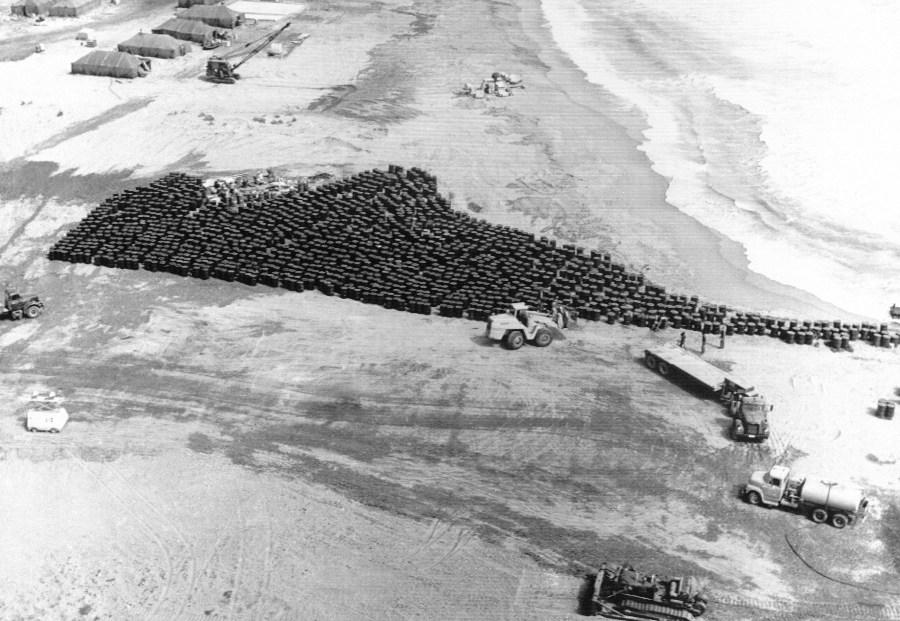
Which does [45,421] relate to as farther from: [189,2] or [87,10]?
[87,10]

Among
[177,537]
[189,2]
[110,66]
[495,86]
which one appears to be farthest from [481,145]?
[189,2]

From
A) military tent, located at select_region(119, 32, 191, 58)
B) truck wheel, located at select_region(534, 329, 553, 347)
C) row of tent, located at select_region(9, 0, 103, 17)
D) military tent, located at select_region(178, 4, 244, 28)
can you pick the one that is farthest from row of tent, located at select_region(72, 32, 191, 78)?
truck wheel, located at select_region(534, 329, 553, 347)

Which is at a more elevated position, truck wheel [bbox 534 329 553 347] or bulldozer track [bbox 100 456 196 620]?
truck wheel [bbox 534 329 553 347]

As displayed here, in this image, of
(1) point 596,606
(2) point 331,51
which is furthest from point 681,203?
(2) point 331,51

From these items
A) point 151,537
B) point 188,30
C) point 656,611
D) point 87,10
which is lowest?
point 151,537

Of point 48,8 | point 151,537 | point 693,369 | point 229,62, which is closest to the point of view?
point 151,537

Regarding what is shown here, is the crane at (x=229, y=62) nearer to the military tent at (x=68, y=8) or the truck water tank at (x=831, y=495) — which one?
the military tent at (x=68, y=8)

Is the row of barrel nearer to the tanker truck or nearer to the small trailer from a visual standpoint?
the small trailer

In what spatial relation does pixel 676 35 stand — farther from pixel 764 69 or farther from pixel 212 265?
pixel 212 265
